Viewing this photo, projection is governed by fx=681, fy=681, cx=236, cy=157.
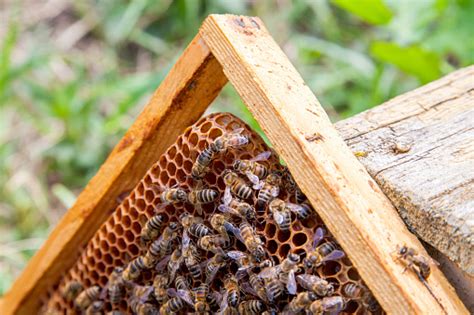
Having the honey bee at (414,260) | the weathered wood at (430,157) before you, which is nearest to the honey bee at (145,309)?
the weathered wood at (430,157)

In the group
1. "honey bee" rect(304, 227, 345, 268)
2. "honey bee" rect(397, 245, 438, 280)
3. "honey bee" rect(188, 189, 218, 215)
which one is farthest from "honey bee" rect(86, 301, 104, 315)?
"honey bee" rect(397, 245, 438, 280)

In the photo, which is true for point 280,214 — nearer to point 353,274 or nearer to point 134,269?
point 353,274

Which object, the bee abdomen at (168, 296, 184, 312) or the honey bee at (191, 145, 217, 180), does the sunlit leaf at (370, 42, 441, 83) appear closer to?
the honey bee at (191, 145, 217, 180)

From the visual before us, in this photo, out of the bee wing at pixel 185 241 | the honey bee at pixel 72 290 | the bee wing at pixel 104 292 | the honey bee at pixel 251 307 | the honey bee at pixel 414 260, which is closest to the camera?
the honey bee at pixel 414 260

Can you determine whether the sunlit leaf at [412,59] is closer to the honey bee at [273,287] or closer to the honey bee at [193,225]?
the honey bee at [193,225]

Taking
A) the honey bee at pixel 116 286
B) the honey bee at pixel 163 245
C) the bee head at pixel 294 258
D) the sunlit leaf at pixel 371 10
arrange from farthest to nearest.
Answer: the sunlit leaf at pixel 371 10 → the honey bee at pixel 116 286 → the honey bee at pixel 163 245 → the bee head at pixel 294 258

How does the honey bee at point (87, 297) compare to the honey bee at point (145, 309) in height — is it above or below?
below

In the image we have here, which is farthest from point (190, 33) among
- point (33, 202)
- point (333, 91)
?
point (33, 202)
